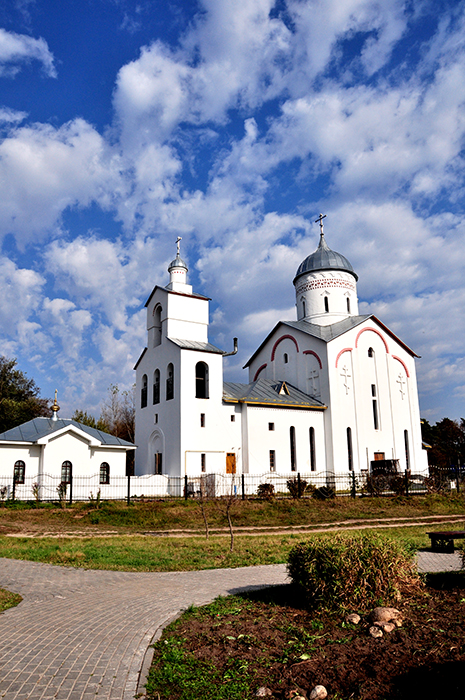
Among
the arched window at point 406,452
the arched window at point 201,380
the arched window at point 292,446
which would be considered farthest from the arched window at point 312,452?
the arched window at point 406,452

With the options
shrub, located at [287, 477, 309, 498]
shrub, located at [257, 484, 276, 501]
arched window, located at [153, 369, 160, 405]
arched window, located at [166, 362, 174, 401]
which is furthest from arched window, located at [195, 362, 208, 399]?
shrub, located at [287, 477, 309, 498]

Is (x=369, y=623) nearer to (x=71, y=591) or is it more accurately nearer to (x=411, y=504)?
(x=71, y=591)

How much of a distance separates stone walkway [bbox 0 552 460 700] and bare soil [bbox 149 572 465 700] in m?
0.59

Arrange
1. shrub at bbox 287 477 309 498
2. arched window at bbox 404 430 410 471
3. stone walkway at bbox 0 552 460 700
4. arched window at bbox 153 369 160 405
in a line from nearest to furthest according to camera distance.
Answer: stone walkway at bbox 0 552 460 700 < shrub at bbox 287 477 309 498 < arched window at bbox 153 369 160 405 < arched window at bbox 404 430 410 471

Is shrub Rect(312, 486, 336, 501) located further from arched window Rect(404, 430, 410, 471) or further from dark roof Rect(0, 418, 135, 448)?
arched window Rect(404, 430, 410, 471)

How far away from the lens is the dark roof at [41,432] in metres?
24.4

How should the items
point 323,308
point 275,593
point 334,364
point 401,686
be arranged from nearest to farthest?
point 401,686 < point 275,593 < point 334,364 < point 323,308

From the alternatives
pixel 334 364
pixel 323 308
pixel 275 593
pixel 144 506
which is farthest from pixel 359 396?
pixel 275 593

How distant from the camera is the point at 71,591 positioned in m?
7.98

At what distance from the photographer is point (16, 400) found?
45.8m

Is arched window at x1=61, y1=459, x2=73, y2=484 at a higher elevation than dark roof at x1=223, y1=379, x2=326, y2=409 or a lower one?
lower

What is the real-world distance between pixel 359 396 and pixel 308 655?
32.3m

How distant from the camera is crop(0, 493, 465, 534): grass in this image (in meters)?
18.1

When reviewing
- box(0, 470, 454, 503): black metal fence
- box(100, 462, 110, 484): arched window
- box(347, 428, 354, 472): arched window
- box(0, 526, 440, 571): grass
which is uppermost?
box(347, 428, 354, 472): arched window
